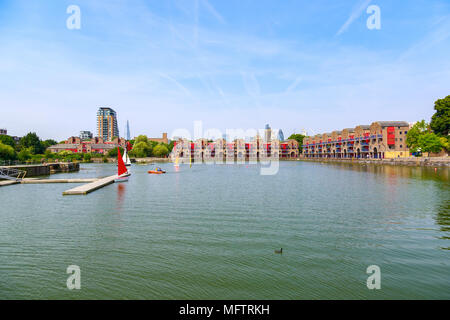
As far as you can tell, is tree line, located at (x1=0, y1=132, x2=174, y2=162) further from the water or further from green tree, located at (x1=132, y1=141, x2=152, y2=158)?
the water

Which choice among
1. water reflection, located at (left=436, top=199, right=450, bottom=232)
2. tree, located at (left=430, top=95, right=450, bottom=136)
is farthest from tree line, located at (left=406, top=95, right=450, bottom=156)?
water reflection, located at (left=436, top=199, right=450, bottom=232)

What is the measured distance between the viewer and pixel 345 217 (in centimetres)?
2570

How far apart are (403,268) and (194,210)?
18.7m

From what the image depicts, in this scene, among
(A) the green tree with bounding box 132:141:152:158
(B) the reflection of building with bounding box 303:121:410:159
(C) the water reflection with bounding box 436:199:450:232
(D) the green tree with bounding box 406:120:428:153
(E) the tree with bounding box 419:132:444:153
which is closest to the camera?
(C) the water reflection with bounding box 436:199:450:232

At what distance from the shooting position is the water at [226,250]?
12656 mm

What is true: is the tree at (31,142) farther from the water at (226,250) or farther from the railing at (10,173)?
the water at (226,250)

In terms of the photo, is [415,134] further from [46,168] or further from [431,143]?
[46,168]

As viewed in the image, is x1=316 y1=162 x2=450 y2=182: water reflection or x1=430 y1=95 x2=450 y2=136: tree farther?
x1=430 y1=95 x2=450 y2=136: tree

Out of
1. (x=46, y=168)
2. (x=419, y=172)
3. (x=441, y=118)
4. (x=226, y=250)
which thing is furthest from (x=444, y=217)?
(x=441, y=118)

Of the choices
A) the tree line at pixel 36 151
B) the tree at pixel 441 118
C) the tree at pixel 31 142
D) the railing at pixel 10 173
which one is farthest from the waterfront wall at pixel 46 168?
the tree at pixel 441 118

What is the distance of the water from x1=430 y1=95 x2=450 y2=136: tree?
101 meters

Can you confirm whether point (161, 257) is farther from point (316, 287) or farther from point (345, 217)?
point (345, 217)

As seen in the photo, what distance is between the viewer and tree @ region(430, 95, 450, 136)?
360 ft

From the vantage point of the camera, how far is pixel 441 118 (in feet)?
368
